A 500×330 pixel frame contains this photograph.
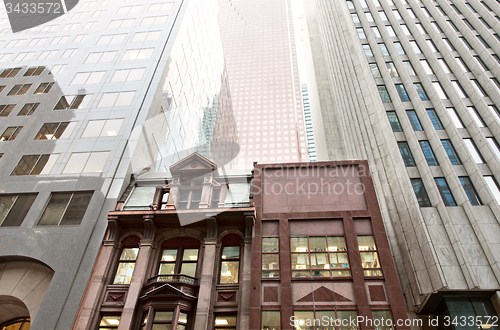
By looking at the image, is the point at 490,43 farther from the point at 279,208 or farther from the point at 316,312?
the point at 316,312

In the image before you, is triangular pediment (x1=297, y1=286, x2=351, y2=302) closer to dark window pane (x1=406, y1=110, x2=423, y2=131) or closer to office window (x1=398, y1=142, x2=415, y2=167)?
office window (x1=398, y1=142, x2=415, y2=167)

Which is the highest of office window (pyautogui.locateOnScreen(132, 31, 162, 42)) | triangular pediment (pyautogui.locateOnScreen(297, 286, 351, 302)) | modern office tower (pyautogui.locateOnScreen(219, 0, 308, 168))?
modern office tower (pyautogui.locateOnScreen(219, 0, 308, 168))

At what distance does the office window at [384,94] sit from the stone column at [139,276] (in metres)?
26.3

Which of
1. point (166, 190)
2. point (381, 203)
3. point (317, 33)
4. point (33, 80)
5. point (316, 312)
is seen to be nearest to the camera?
point (316, 312)

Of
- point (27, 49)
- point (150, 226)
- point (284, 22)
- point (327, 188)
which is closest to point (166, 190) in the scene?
point (150, 226)

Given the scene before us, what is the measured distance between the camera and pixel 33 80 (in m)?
34.9

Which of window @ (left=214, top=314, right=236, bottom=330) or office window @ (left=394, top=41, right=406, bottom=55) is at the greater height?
office window @ (left=394, top=41, right=406, bottom=55)

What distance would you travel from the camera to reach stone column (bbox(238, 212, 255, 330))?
16.8 metres

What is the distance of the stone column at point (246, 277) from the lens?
1683 cm

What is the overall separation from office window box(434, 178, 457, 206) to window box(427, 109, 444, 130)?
6336 millimetres

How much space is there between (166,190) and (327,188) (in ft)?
38.3

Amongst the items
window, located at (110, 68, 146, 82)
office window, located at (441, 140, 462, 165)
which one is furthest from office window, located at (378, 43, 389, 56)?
window, located at (110, 68, 146, 82)

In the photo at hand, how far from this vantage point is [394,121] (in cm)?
3033

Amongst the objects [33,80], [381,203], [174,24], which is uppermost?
[174,24]
